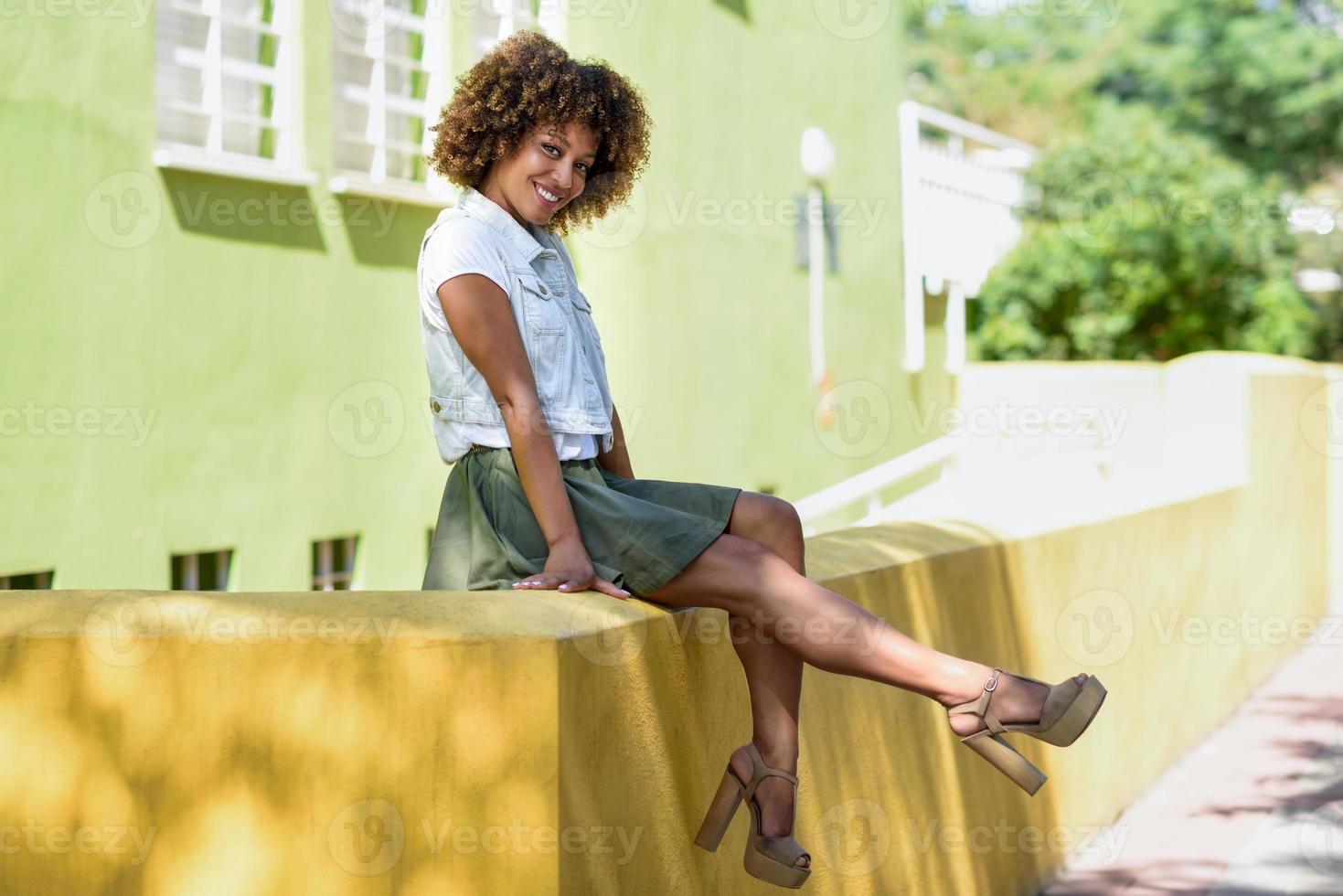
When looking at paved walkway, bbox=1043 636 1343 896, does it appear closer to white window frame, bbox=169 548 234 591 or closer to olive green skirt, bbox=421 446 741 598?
olive green skirt, bbox=421 446 741 598

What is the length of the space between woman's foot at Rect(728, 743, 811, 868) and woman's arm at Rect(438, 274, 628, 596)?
15.9 inches

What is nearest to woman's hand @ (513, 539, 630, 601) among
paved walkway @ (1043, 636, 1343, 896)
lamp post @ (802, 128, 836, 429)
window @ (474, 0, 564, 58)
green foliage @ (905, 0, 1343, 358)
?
paved walkway @ (1043, 636, 1343, 896)

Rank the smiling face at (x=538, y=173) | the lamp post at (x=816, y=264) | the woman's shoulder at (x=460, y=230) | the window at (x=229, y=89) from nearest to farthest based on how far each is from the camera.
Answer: the woman's shoulder at (x=460, y=230)
the smiling face at (x=538, y=173)
the window at (x=229, y=89)
the lamp post at (x=816, y=264)

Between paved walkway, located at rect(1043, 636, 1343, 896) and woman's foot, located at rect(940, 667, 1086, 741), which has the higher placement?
woman's foot, located at rect(940, 667, 1086, 741)

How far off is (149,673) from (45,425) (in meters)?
3.97

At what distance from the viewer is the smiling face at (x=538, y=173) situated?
363 centimetres

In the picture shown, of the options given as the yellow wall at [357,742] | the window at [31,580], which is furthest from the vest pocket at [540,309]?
the window at [31,580]

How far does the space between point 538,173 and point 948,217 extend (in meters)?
11.5

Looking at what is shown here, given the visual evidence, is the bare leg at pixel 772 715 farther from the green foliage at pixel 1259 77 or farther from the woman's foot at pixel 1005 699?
the green foliage at pixel 1259 77

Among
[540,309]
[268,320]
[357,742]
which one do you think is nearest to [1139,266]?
[268,320]

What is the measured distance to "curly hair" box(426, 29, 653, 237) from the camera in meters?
3.63

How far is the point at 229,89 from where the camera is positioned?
753cm

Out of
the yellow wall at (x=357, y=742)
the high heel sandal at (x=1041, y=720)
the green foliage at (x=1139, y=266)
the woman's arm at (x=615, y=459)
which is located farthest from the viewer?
the green foliage at (x=1139, y=266)

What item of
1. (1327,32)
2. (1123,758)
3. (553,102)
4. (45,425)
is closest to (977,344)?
(1327,32)
